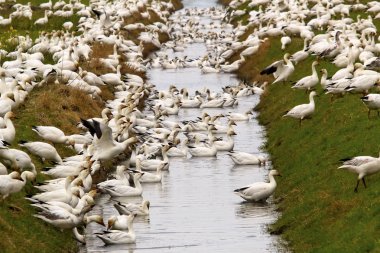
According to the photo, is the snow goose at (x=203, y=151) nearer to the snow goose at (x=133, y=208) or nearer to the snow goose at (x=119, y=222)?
the snow goose at (x=133, y=208)

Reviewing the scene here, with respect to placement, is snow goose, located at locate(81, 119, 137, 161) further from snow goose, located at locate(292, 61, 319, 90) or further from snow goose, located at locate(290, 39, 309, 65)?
snow goose, located at locate(290, 39, 309, 65)

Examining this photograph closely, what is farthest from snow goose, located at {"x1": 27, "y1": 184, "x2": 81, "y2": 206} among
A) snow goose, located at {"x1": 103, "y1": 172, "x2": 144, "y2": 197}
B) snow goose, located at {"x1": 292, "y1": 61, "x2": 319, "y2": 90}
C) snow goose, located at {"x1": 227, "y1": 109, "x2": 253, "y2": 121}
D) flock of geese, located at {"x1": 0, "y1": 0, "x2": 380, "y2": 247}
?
snow goose, located at {"x1": 227, "y1": 109, "x2": 253, "y2": 121}

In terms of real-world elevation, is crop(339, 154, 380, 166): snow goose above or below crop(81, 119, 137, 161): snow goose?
above

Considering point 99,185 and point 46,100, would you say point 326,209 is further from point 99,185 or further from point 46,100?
point 46,100

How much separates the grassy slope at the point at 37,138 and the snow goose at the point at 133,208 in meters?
1.84

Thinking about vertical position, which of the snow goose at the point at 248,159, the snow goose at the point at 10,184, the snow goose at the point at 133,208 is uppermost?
the snow goose at the point at 10,184

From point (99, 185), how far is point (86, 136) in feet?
9.42

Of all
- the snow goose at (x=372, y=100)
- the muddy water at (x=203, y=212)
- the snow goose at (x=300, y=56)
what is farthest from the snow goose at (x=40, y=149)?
the snow goose at (x=300, y=56)

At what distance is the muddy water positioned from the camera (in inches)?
784

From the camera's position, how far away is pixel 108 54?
44.8 metres

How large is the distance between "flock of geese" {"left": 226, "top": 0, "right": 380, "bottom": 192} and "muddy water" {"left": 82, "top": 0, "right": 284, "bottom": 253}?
224 centimetres

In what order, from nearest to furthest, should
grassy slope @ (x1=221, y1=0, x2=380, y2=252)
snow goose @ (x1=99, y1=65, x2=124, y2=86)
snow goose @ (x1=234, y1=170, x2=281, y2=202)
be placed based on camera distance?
grassy slope @ (x1=221, y1=0, x2=380, y2=252)
snow goose @ (x1=234, y1=170, x2=281, y2=202)
snow goose @ (x1=99, y1=65, x2=124, y2=86)

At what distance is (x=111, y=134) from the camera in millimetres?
24812

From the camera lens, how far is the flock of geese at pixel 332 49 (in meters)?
25.7
